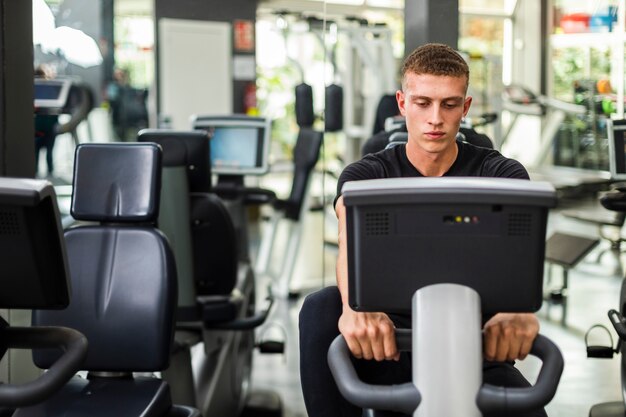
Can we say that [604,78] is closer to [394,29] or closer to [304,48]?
[394,29]

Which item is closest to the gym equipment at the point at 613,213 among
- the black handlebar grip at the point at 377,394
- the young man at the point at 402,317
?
the young man at the point at 402,317

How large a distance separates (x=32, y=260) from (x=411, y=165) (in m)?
0.90

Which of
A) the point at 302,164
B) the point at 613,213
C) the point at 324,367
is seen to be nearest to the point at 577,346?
the point at 613,213

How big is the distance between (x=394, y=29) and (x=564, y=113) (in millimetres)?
1161

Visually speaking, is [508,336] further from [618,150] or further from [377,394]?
[618,150]

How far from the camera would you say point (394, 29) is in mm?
5473

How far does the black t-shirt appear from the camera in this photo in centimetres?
233

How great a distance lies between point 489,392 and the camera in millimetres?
1834

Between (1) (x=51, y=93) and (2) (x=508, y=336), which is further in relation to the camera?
(1) (x=51, y=93)

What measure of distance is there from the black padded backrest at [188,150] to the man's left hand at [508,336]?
6.65 ft

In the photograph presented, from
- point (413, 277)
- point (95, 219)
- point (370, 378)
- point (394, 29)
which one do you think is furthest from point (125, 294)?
point (394, 29)

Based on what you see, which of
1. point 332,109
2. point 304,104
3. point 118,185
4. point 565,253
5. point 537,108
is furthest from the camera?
point 304,104

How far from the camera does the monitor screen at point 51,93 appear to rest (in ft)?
14.5

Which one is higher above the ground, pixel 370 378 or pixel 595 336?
pixel 370 378
